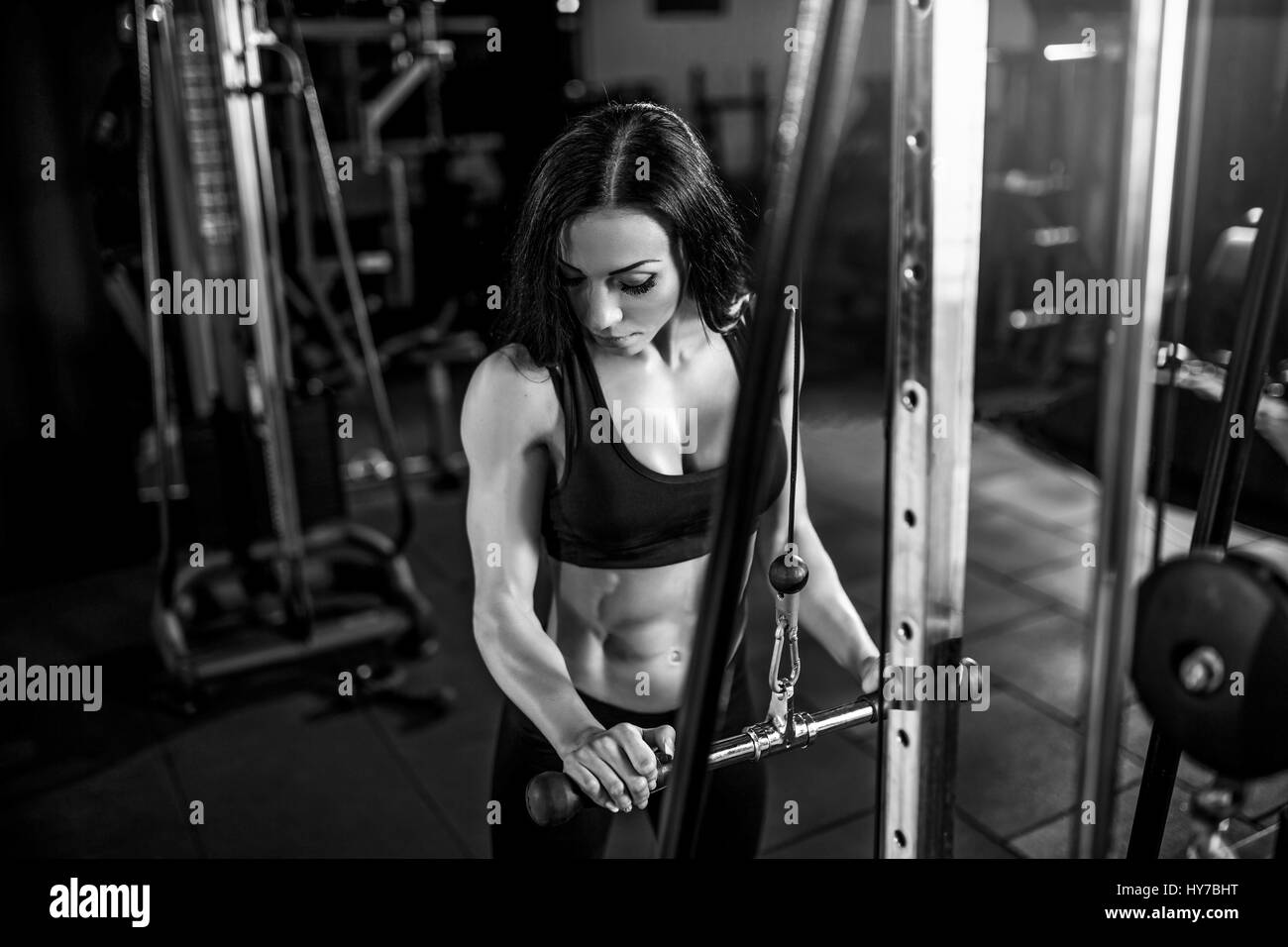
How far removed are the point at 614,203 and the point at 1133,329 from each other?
546mm

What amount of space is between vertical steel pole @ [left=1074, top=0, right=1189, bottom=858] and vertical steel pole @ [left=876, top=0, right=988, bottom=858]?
0.23m

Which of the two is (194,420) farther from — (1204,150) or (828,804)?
(1204,150)

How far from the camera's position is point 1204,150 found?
19.3ft

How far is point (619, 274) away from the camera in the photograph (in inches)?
43.4

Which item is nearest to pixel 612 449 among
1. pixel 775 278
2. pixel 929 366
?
pixel 929 366

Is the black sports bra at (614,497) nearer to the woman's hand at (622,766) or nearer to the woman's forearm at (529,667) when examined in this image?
the woman's forearm at (529,667)

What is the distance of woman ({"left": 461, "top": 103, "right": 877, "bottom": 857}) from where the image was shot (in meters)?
1.09

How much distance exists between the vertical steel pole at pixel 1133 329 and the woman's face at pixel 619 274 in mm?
487
